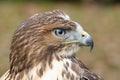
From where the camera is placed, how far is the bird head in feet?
17.9

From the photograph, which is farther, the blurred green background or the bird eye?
the blurred green background

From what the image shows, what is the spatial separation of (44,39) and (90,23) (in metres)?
9.58

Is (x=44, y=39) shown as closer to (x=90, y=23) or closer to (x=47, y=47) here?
(x=47, y=47)

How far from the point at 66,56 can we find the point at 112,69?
244 inches

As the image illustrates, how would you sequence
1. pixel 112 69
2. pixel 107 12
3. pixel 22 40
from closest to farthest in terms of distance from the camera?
pixel 22 40 < pixel 112 69 < pixel 107 12

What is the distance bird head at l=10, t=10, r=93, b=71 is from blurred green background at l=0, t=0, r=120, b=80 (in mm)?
5319

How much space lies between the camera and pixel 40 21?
5461mm

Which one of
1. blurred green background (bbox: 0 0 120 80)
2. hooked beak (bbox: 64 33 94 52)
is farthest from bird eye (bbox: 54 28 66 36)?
blurred green background (bbox: 0 0 120 80)

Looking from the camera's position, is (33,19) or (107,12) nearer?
(33,19)

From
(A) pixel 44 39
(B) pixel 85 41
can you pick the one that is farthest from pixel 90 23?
(A) pixel 44 39

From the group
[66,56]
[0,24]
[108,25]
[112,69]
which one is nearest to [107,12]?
[108,25]

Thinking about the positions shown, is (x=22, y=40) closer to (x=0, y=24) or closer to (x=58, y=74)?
(x=58, y=74)

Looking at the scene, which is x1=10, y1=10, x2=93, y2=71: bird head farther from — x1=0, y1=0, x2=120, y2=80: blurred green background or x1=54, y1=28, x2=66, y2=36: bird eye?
x1=0, y1=0, x2=120, y2=80: blurred green background

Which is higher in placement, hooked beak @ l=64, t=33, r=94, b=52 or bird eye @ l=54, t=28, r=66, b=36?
bird eye @ l=54, t=28, r=66, b=36
